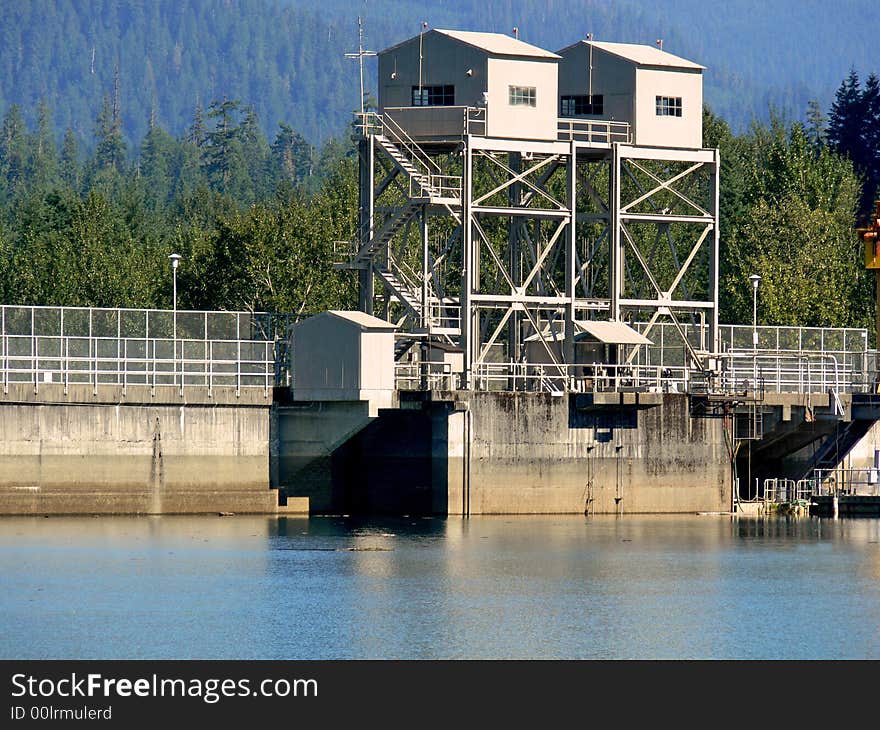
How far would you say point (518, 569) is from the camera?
213 feet

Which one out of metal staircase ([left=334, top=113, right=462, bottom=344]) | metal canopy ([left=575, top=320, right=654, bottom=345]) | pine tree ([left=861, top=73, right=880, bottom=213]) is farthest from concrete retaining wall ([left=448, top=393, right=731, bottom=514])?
pine tree ([left=861, top=73, right=880, bottom=213])

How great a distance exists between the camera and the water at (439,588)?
49.8 metres

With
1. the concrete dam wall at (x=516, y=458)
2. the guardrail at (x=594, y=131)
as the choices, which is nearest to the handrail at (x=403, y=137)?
the guardrail at (x=594, y=131)

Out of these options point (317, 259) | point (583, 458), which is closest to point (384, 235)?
point (583, 458)

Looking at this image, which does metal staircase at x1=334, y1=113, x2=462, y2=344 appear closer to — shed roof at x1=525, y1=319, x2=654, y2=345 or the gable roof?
the gable roof

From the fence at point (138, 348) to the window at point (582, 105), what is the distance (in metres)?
17.2

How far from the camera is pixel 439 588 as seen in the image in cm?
5972

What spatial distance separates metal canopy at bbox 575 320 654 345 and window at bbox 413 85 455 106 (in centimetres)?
1138

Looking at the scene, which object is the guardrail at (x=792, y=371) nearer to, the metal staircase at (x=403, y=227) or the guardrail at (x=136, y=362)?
the metal staircase at (x=403, y=227)

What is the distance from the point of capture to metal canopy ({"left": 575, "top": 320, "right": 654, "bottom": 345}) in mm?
82500

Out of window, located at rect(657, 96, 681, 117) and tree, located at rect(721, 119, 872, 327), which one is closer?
window, located at rect(657, 96, 681, 117)

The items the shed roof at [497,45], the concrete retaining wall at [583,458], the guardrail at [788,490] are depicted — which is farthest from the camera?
the guardrail at [788,490]

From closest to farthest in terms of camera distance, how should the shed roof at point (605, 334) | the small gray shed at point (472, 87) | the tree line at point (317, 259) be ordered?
the shed roof at point (605, 334) < the small gray shed at point (472, 87) < the tree line at point (317, 259)
